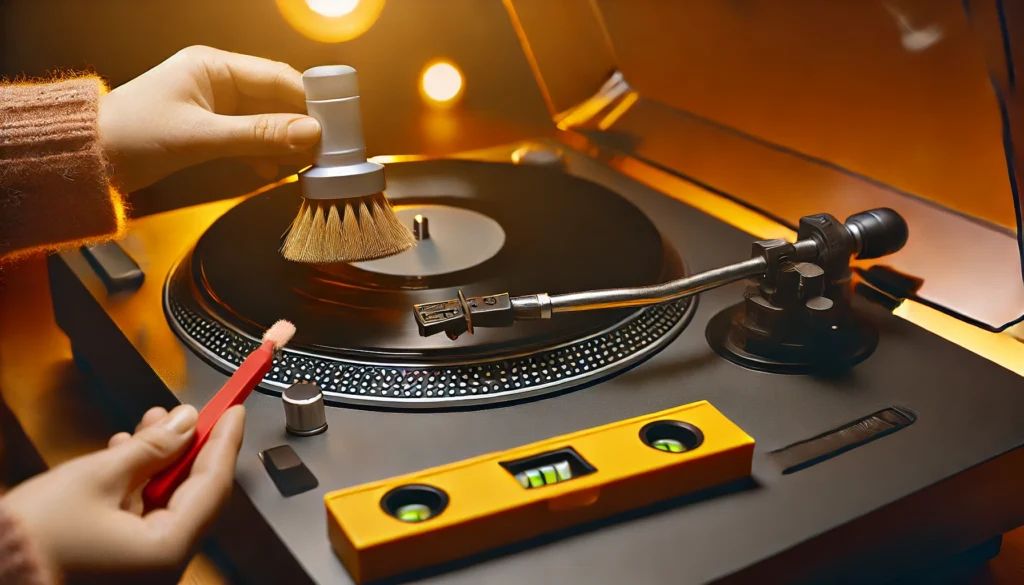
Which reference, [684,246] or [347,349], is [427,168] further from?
[347,349]

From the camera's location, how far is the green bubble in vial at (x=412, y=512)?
0.58 m

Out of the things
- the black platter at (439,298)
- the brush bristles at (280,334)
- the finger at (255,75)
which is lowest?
the brush bristles at (280,334)

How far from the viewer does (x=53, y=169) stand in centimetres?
84

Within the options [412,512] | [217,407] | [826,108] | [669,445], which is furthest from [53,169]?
[826,108]

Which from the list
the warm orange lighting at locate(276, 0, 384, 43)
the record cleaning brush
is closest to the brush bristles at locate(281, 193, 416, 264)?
the record cleaning brush

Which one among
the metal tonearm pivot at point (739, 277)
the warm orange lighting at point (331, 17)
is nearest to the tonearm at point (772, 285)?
the metal tonearm pivot at point (739, 277)

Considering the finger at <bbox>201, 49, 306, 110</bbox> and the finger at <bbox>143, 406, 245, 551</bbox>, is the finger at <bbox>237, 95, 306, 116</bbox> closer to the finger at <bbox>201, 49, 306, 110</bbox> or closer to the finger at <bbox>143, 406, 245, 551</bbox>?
the finger at <bbox>201, 49, 306, 110</bbox>

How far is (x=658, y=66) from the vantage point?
4.24 feet

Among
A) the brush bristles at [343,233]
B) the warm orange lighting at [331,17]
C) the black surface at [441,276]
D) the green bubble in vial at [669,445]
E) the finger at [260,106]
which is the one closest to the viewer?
the green bubble in vial at [669,445]

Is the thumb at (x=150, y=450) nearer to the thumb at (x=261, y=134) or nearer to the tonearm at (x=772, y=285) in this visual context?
the tonearm at (x=772, y=285)

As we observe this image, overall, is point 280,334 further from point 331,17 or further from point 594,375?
point 331,17

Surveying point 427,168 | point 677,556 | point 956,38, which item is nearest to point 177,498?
point 677,556

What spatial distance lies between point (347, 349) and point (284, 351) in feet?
0.20

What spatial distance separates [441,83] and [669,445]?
35.5 inches
